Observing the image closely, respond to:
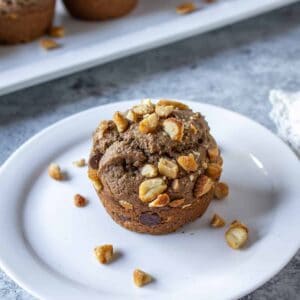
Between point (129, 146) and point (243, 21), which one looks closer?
point (129, 146)

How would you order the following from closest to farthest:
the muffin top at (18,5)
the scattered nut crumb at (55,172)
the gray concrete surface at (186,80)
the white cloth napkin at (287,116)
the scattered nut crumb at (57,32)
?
the scattered nut crumb at (55,172) < the white cloth napkin at (287,116) < the gray concrete surface at (186,80) < the muffin top at (18,5) < the scattered nut crumb at (57,32)

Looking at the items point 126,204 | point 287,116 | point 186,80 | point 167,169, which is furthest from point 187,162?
point 186,80

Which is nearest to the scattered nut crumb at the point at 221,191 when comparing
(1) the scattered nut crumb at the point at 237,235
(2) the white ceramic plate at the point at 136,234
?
(2) the white ceramic plate at the point at 136,234

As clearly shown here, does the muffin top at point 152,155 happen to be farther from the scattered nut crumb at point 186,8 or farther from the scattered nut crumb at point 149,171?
the scattered nut crumb at point 186,8

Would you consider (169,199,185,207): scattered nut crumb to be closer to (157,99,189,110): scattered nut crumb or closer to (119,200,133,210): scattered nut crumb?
(119,200,133,210): scattered nut crumb

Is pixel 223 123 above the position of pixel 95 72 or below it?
above

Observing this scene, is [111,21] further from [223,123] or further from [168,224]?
[168,224]

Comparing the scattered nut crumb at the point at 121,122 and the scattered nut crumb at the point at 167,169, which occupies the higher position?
the scattered nut crumb at the point at 121,122

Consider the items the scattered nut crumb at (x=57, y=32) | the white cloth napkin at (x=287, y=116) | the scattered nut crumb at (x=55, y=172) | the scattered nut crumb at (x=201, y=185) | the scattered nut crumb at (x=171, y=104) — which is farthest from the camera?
the scattered nut crumb at (x=57, y=32)

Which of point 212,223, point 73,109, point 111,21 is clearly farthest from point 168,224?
point 111,21
